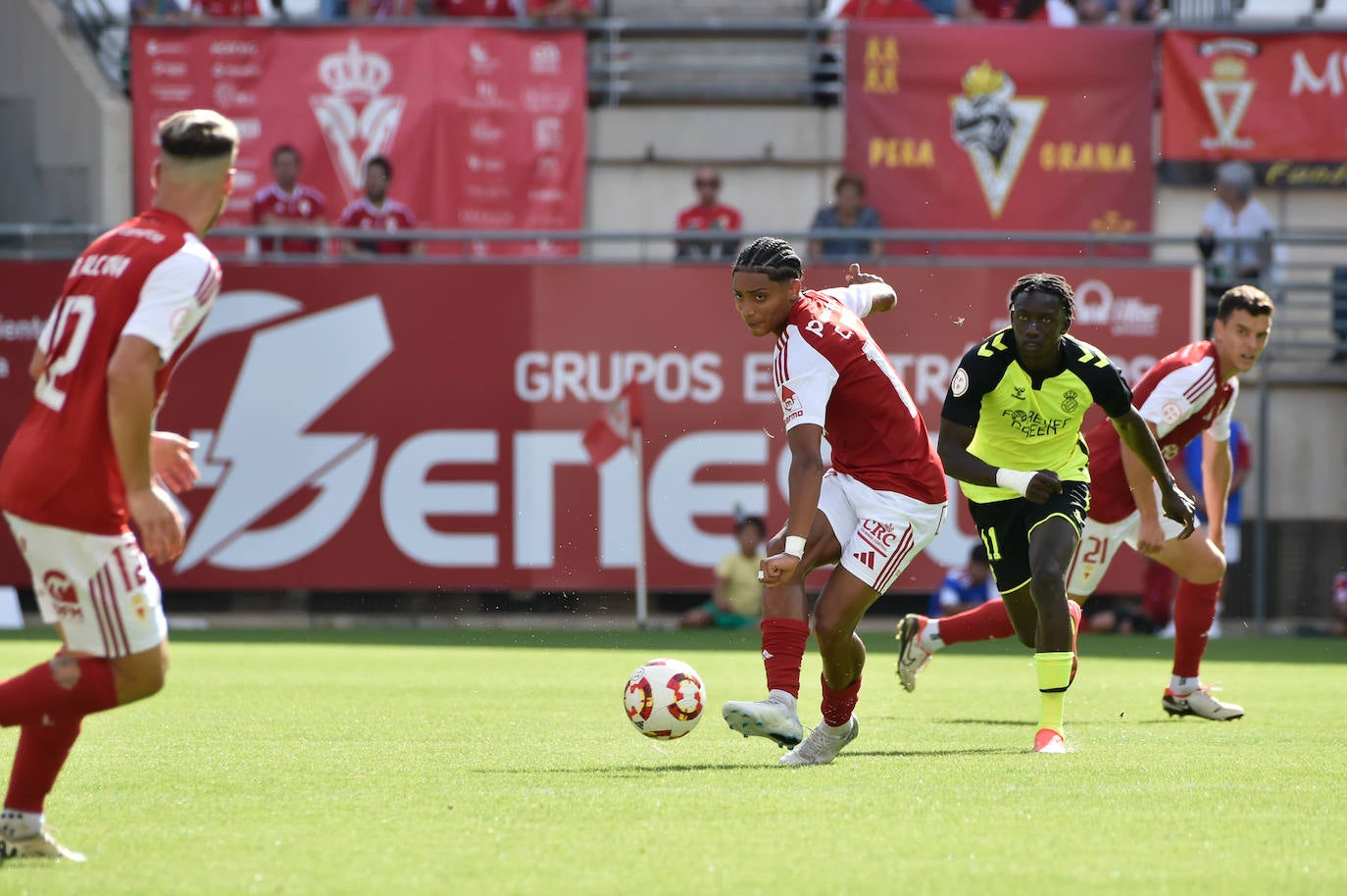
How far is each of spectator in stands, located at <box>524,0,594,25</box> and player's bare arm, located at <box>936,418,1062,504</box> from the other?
14714 mm

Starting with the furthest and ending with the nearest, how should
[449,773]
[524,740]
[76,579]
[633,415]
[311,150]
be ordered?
[311,150] → [633,415] → [524,740] → [449,773] → [76,579]

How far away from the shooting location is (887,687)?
13.1 m

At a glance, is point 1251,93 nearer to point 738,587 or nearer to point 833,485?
point 738,587

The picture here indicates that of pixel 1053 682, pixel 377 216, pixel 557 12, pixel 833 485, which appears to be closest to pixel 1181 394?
pixel 1053 682

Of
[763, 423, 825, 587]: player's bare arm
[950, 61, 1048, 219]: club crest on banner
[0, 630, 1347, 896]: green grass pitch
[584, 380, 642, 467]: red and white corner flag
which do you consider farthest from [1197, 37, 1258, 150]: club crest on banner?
[763, 423, 825, 587]: player's bare arm

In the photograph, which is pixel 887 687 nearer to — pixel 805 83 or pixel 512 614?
pixel 512 614

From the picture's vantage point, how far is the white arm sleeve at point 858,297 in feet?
29.3

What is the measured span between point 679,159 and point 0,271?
832cm

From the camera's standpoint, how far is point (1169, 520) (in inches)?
416

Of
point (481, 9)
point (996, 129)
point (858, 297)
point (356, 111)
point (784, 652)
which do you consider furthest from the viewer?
point (481, 9)

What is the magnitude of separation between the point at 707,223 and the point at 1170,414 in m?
10.9

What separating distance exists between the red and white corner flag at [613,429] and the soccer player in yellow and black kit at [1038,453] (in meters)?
10.1

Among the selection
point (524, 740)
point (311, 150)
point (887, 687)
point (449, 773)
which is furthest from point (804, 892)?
point (311, 150)

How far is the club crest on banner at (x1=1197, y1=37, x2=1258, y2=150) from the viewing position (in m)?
22.6
